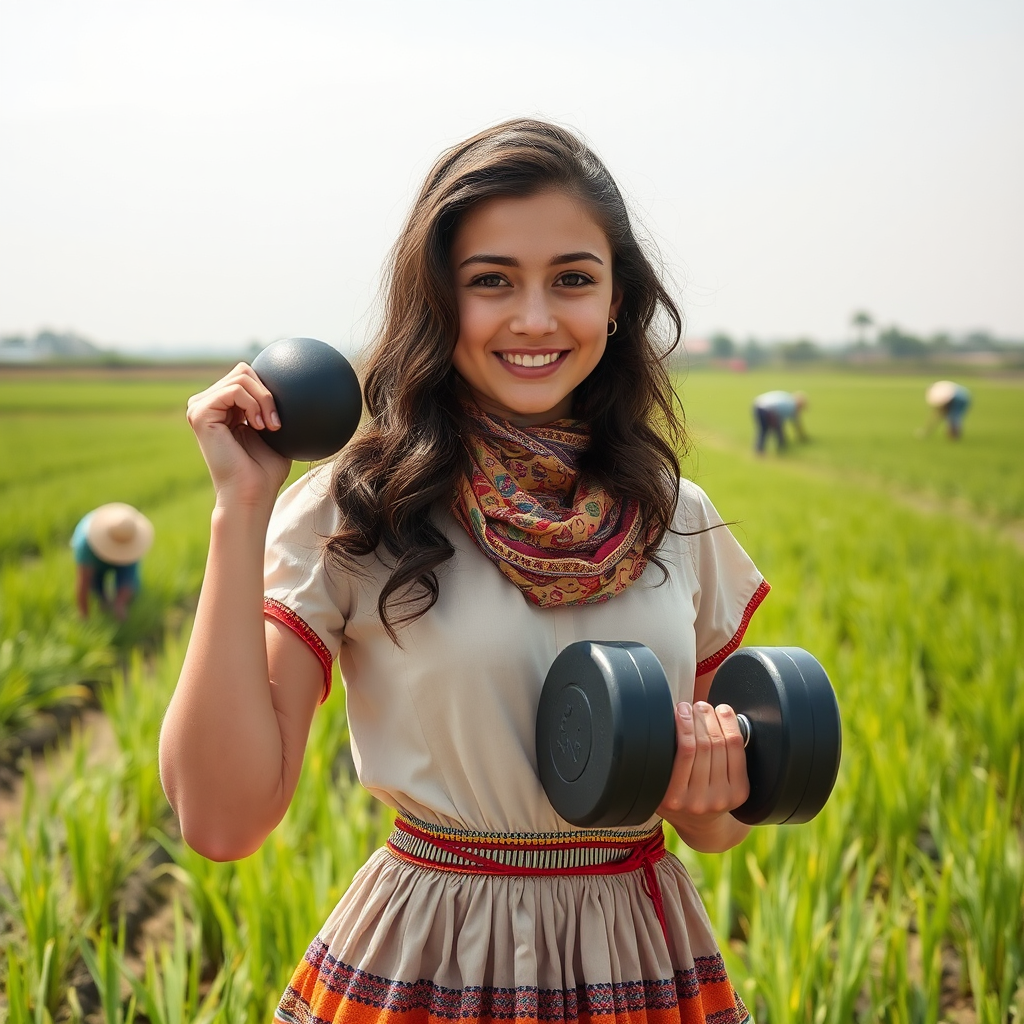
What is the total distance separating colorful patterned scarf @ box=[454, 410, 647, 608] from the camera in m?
1.40

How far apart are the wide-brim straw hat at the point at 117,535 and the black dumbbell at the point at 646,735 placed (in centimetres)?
544

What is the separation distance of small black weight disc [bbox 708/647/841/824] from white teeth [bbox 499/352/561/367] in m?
0.49

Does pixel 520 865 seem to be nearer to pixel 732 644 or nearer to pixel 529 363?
pixel 732 644

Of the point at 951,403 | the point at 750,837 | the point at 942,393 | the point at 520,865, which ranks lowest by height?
the point at 951,403

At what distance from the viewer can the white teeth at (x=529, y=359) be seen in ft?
4.88

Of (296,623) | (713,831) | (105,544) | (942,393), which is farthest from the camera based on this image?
(942,393)

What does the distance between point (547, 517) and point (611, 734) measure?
0.34 m

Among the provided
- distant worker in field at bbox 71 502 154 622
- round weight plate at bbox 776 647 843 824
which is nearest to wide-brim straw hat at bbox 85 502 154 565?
distant worker in field at bbox 71 502 154 622

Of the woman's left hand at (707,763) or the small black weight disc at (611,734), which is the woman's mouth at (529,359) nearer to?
the small black weight disc at (611,734)

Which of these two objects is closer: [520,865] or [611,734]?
[611,734]

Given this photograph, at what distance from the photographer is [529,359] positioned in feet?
4.88

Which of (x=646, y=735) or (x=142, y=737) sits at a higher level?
(x=646, y=735)

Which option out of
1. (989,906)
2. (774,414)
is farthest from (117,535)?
(774,414)

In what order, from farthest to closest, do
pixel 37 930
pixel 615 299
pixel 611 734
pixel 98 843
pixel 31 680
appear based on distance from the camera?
1. pixel 31 680
2. pixel 98 843
3. pixel 37 930
4. pixel 615 299
5. pixel 611 734
